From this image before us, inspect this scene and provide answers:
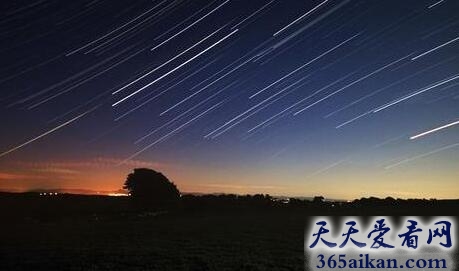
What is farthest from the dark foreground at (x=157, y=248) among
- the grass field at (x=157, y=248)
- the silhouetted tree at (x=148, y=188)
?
the silhouetted tree at (x=148, y=188)

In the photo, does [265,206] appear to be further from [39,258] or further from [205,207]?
[39,258]

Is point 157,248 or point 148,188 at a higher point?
point 148,188

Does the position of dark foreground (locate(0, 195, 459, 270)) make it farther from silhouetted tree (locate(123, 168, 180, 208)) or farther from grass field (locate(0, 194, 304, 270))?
silhouetted tree (locate(123, 168, 180, 208))

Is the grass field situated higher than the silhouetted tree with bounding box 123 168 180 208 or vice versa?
the silhouetted tree with bounding box 123 168 180 208

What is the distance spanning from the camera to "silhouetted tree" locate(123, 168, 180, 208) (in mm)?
74312

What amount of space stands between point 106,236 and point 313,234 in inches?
781

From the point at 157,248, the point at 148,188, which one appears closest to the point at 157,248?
the point at 157,248

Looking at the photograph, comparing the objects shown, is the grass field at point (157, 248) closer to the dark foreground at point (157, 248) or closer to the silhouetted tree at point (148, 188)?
the dark foreground at point (157, 248)

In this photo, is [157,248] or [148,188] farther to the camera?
[148,188]

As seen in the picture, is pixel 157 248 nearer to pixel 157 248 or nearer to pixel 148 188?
pixel 157 248

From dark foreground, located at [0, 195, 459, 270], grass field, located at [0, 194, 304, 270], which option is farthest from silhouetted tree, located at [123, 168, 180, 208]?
grass field, located at [0, 194, 304, 270]

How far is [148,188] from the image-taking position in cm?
7481

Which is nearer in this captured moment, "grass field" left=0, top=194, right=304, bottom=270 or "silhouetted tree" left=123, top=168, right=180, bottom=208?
"grass field" left=0, top=194, right=304, bottom=270

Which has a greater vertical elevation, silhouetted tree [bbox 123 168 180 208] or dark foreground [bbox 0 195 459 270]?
silhouetted tree [bbox 123 168 180 208]
